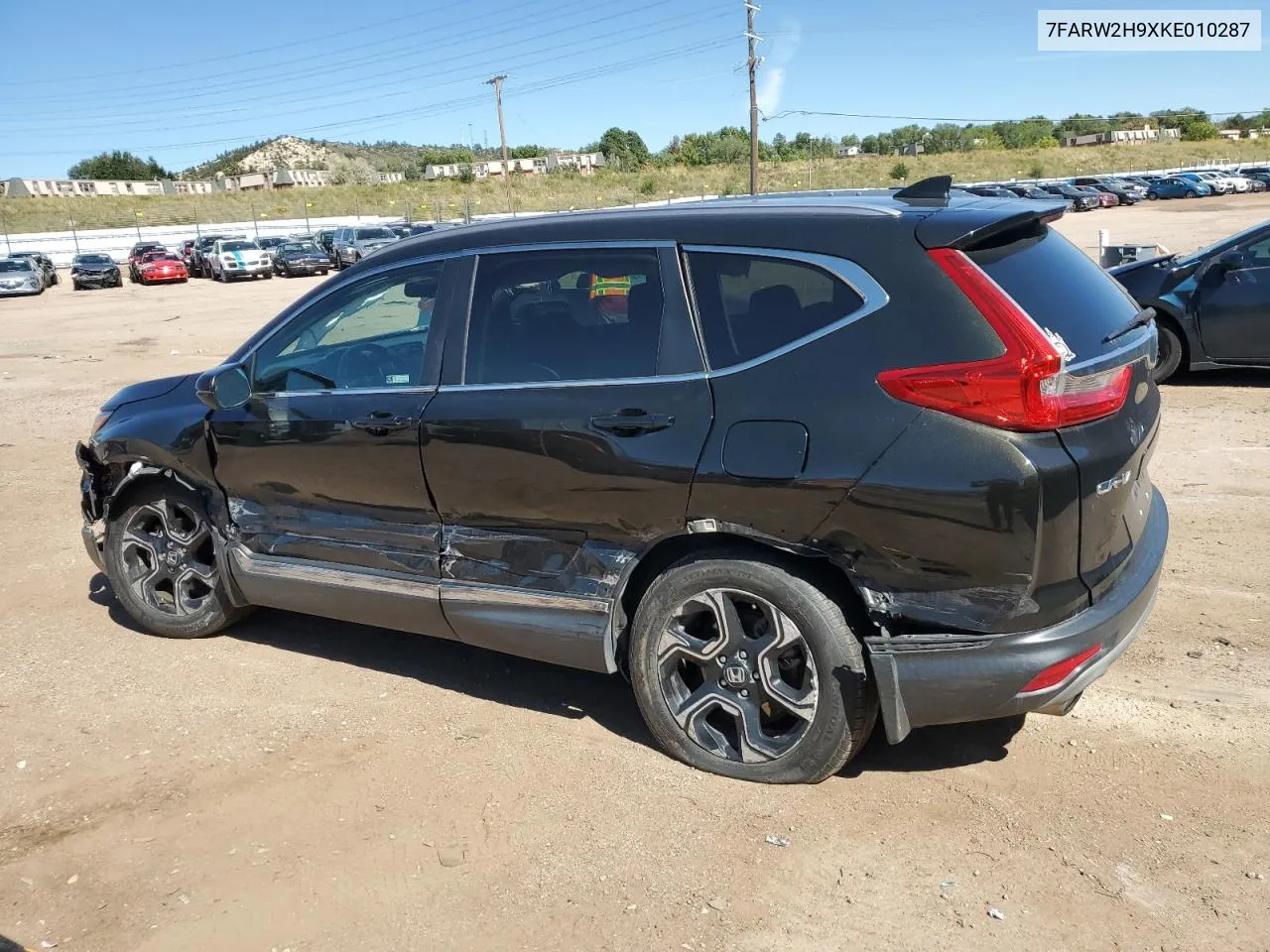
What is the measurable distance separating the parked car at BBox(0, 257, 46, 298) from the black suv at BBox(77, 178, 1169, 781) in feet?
119

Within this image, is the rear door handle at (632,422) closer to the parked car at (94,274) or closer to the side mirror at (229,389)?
the side mirror at (229,389)

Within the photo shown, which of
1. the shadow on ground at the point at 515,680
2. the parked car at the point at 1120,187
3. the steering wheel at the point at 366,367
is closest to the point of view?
the shadow on ground at the point at 515,680

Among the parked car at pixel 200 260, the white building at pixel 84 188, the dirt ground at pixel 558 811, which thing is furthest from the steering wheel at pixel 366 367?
the white building at pixel 84 188

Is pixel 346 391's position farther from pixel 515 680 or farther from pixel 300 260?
pixel 300 260

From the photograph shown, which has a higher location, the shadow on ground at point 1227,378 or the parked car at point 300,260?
the parked car at point 300,260

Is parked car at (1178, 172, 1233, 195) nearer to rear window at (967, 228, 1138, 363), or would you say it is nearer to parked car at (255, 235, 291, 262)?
parked car at (255, 235, 291, 262)

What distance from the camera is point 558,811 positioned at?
11.4 ft

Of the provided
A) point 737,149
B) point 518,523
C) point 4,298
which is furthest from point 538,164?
point 518,523

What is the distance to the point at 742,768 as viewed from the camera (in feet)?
11.7

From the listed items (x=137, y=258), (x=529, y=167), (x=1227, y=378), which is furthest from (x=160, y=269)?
(x=529, y=167)

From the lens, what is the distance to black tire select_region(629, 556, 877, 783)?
330cm

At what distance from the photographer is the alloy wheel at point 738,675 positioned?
339 centimetres

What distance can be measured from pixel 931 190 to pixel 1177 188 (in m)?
68.6

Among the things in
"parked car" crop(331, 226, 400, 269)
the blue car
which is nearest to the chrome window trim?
"parked car" crop(331, 226, 400, 269)
